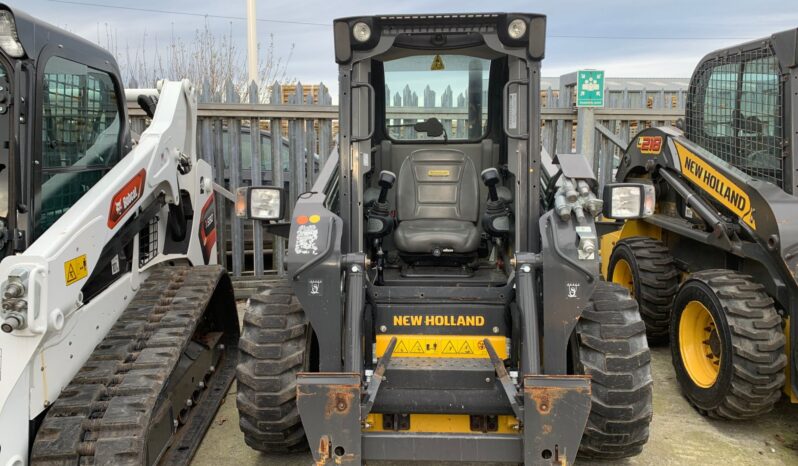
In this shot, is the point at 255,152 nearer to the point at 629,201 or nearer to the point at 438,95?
the point at 438,95

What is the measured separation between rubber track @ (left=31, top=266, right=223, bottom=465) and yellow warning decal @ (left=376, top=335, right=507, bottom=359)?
120cm

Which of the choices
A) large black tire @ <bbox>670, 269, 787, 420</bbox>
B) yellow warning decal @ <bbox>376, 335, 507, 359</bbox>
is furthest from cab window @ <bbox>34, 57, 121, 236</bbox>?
large black tire @ <bbox>670, 269, 787, 420</bbox>

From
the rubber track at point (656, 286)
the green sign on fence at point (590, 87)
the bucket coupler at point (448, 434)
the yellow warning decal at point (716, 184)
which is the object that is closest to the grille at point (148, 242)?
the bucket coupler at point (448, 434)

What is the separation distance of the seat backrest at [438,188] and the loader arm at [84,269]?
1.59 meters

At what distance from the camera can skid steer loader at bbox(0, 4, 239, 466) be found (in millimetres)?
2906

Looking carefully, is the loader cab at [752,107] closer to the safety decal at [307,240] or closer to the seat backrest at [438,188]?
the seat backrest at [438,188]

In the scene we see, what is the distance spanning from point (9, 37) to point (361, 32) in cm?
179

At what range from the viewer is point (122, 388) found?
3225mm

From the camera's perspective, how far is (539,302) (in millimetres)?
3582

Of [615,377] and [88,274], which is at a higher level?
[88,274]

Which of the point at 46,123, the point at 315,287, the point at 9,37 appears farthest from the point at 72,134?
the point at 315,287

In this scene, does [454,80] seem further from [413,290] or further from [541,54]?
[413,290]

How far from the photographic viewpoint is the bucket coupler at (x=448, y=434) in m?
3.04

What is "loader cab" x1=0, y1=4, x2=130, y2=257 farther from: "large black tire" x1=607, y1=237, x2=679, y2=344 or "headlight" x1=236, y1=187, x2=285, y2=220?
"large black tire" x1=607, y1=237, x2=679, y2=344
